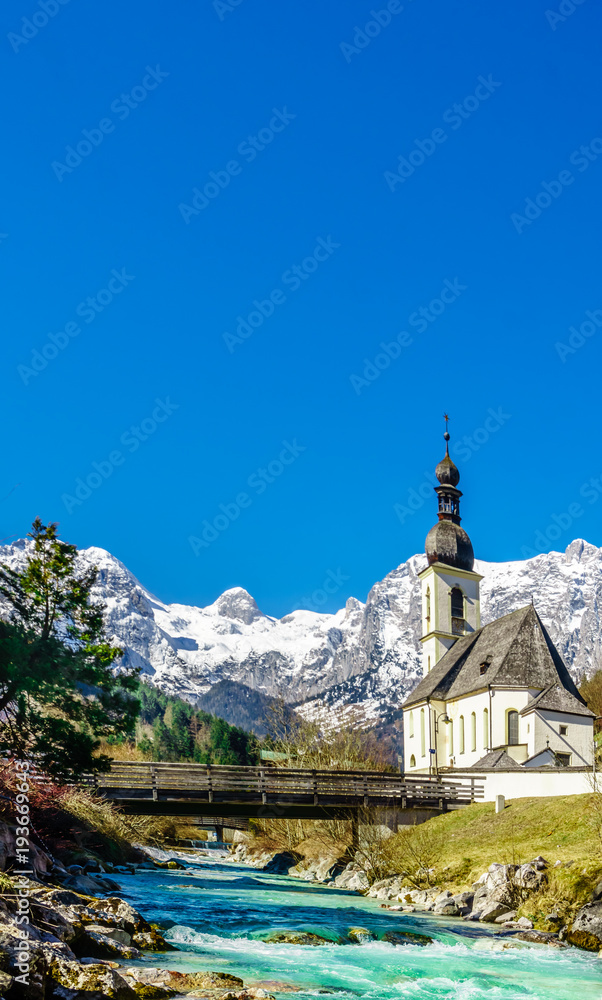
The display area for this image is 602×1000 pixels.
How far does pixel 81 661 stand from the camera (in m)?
24.2

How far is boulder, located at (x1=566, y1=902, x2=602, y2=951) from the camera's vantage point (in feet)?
74.6

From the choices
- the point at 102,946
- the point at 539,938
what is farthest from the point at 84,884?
the point at 539,938

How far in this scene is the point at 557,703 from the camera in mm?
56938

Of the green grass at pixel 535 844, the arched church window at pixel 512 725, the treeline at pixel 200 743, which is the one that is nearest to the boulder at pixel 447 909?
the green grass at pixel 535 844

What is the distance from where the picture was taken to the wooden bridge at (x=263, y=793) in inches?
1598

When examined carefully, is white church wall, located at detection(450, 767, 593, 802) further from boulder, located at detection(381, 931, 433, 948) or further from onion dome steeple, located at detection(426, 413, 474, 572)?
onion dome steeple, located at detection(426, 413, 474, 572)

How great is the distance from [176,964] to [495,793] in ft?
98.8

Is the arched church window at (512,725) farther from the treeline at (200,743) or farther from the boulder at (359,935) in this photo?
the treeline at (200,743)

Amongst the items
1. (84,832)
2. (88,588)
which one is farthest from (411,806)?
(88,588)

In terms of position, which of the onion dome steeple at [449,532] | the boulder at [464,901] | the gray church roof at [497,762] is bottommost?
the boulder at [464,901]

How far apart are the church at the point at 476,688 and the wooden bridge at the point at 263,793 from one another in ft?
18.2

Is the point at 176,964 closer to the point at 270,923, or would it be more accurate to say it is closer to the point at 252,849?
the point at 270,923

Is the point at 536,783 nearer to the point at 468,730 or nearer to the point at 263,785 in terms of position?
the point at 263,785

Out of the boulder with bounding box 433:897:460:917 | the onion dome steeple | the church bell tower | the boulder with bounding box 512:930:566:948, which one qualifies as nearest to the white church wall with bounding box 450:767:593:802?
the boulder with bounding box 433:897:460:917
